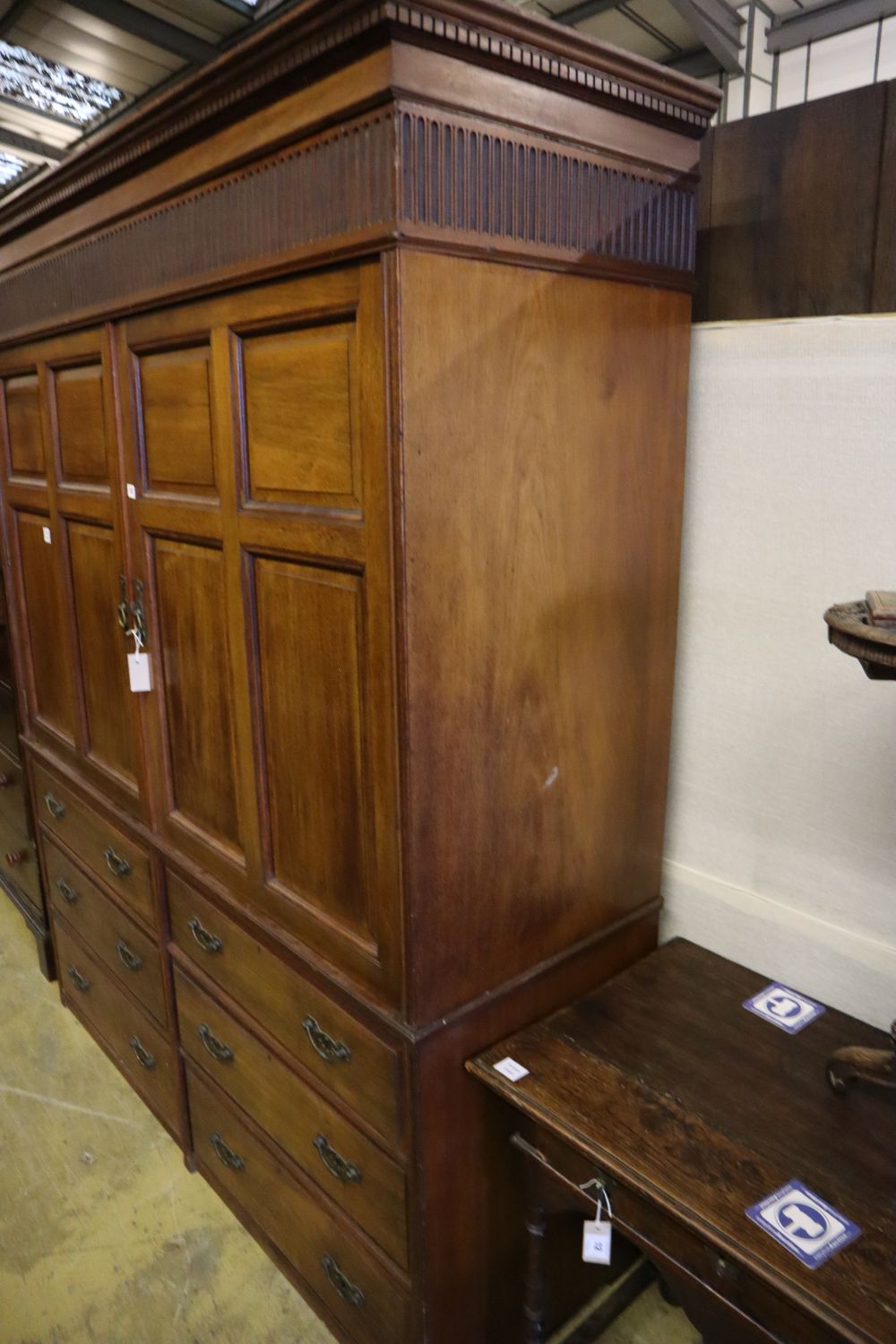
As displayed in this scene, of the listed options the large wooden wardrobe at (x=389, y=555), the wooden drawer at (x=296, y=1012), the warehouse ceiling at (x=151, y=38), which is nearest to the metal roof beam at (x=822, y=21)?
the warehouse ceiling at (x=151, y=38)

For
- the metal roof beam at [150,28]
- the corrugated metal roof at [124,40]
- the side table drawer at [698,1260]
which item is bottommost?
the side table drawer at [698,1260]

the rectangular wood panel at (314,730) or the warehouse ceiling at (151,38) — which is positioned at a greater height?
the warehouse ceiling at (151,38)

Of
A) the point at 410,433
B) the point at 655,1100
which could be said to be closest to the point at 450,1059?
the point at 655,1100

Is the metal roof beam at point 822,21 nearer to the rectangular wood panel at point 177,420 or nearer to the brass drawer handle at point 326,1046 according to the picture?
the rectangular wood panel at point 177,420

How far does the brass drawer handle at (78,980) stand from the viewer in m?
2.27

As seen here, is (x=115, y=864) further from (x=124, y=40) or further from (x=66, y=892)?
(x=124, y=40)

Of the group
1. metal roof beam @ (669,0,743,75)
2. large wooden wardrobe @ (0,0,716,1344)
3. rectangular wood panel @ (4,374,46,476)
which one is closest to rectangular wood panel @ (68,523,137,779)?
large wooden wardrobe @ (0,0,716,1344)

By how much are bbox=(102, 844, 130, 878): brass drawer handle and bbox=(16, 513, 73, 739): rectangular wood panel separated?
306 mm

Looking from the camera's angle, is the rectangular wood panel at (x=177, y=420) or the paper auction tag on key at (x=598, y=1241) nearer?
the paper auction tag on key at (x=598, y=1241)

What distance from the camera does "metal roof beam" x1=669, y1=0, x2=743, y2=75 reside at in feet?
7.75

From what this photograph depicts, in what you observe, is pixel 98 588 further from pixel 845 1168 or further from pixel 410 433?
pixel 845 1168

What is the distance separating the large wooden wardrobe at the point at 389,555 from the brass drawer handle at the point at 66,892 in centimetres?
65

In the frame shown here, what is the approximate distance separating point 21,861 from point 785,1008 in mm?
2212

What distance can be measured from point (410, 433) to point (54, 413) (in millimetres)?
1159
